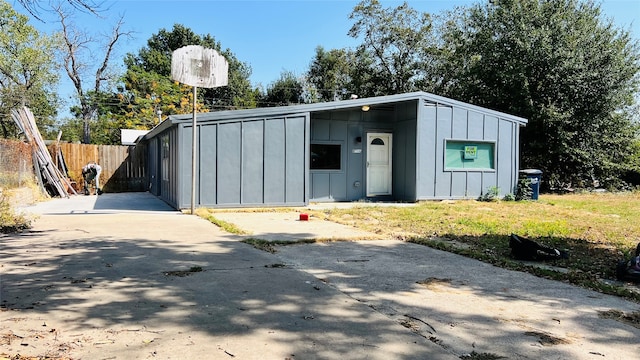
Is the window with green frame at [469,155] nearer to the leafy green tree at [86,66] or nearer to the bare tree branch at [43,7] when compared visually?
the bare tree branch at [43,7]

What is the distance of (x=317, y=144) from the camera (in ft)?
40.8

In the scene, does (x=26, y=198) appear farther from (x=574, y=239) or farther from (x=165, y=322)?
(x=574, y=239)

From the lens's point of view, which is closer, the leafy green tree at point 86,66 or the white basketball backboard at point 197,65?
the white basketball backboard at point 197,65

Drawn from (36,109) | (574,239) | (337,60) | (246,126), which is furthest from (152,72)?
(574,239)

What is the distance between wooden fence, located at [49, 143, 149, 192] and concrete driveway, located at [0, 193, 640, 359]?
11408 mm

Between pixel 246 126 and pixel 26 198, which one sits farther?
pixel 26 198

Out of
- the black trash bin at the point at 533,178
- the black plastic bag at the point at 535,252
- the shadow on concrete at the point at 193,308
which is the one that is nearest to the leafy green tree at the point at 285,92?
the black trash bin at the point at 533,178

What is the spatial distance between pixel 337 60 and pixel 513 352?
111 feet

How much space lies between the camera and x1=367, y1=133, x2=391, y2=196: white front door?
13211mm

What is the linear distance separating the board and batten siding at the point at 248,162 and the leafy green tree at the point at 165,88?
1914 centimetres

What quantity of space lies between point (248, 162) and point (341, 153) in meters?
3.21

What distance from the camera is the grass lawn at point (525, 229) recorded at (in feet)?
16.3

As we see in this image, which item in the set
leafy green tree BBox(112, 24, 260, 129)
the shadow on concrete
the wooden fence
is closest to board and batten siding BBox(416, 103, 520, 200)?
the shadow on concrete

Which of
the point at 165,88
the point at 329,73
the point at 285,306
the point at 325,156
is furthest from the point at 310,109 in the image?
the point at 329,73
